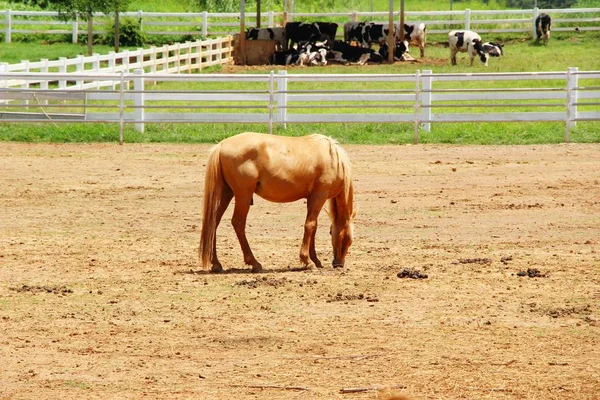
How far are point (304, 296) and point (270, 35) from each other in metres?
27.2

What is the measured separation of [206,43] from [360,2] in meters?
26.5

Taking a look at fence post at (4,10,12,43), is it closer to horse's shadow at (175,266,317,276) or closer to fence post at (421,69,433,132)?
fence post at (421,69,433,132)

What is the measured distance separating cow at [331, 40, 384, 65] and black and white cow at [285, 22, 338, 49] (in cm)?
57

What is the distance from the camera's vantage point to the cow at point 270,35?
3512 cm

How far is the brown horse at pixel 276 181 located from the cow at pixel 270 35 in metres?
25.6

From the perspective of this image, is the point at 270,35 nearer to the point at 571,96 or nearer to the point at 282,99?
the point at 282,99

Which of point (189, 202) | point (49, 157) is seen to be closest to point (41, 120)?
point (49, 157)

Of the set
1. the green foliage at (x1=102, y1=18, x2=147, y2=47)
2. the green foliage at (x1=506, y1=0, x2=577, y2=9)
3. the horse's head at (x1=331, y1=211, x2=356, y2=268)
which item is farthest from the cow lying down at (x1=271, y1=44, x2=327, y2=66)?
the green foliage at (x1=506, y1=0, x2=577, y2=9)

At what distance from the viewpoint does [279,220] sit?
41.0ft

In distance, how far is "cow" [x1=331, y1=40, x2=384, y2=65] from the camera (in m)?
33.7

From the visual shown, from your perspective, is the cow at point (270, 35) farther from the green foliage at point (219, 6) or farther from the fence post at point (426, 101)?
the fence post at point (426, 101)

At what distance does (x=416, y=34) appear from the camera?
34875mm

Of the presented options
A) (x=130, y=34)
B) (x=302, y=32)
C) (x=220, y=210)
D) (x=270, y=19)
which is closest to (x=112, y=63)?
(x=302, y=32)

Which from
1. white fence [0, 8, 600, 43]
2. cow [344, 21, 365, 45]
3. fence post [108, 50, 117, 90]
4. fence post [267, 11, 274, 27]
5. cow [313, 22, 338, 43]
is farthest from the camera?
fence post [267, 11, 274, 27]
